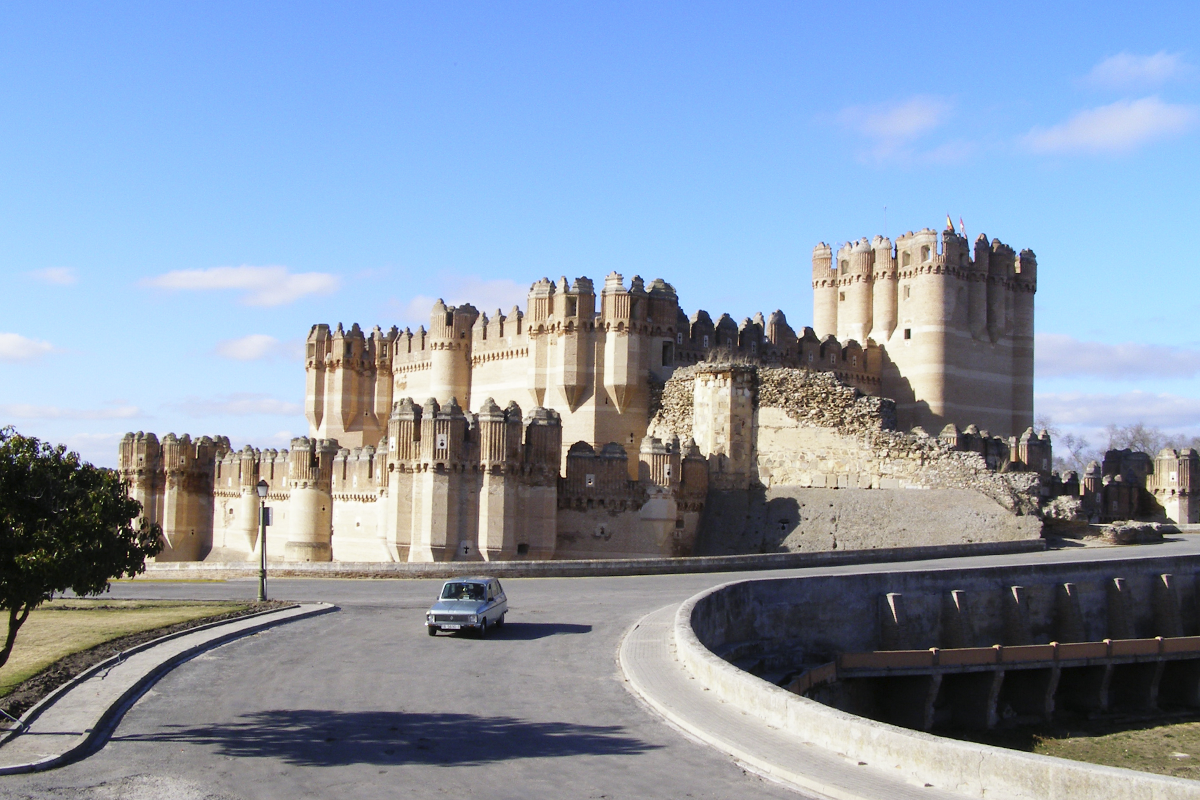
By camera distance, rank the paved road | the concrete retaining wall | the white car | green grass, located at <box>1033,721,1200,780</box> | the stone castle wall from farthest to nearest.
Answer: the stone castle wall, the concrete retaining wall, green grass, located at <box>1033,721,1200,780</box>, the white car, the paved road

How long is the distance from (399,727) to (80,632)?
9.31 metres

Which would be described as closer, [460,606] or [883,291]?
[460,606]

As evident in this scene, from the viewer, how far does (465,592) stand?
21.4 meters

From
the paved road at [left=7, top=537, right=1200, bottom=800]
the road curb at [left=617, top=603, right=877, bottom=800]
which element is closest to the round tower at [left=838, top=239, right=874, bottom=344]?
the paved road at [left=7, top=537, right=1200, bottom=800]

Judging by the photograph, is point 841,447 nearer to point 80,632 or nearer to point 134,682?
point 80,632

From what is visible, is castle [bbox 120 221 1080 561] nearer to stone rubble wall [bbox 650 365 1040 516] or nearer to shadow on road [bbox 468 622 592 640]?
stone rubble wall [bbox 650 365 1040 516]

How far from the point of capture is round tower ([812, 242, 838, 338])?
2539 inches

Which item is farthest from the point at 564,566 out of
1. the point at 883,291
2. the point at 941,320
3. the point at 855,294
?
the point at 855,294

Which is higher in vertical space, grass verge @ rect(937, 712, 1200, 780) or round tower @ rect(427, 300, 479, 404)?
round tower @ rect(427, 300, 479, 404)

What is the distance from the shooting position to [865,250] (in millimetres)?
63125

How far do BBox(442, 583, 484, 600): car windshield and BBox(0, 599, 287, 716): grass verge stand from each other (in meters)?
4.17

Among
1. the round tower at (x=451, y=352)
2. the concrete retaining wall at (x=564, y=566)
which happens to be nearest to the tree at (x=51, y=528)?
the concrete retaining wall at (x=564, y=566)

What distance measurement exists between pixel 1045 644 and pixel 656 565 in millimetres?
9513

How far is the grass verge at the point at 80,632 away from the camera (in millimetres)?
16344
